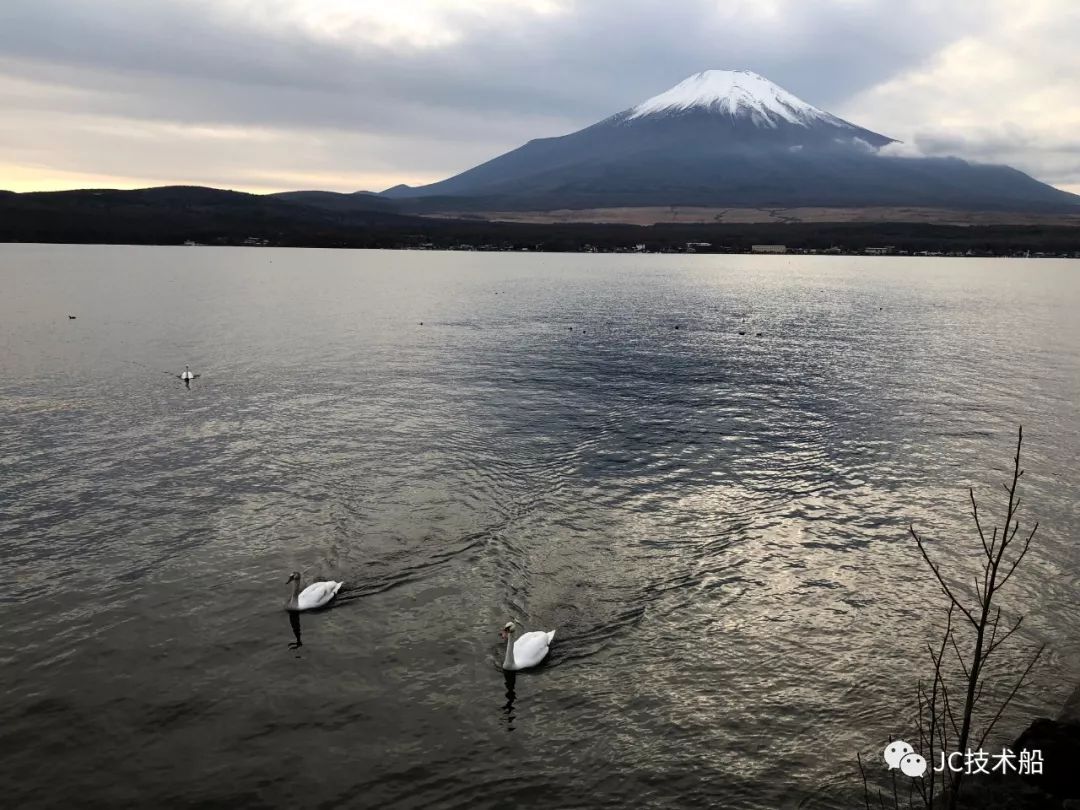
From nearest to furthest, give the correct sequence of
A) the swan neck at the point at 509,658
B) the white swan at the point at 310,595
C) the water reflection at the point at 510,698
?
the water reflection at the point at 510,698 → the swan neck at the point at 509,658 → the white swan at the point at 310,595

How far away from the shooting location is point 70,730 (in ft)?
49.8

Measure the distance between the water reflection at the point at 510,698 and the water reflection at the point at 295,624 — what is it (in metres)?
5.41

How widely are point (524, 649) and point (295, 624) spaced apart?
631 centimetres

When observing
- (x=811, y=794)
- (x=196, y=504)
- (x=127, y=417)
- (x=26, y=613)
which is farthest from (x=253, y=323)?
(x=811, y=794)

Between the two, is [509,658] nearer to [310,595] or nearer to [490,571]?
[490,571]

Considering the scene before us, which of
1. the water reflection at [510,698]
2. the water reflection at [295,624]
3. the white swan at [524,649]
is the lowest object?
the water reflection at [510,698]

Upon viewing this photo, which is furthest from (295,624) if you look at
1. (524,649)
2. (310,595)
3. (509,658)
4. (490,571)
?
(524,649)

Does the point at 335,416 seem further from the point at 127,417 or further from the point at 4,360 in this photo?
the point at 4,360

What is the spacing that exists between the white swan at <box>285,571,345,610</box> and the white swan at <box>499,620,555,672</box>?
5392 mm

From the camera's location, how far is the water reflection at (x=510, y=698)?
15.9 metres

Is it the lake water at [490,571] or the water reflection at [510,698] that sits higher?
the lake water at [490,571]

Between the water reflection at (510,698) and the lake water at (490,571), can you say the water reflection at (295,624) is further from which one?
the water reflection at (510,698)

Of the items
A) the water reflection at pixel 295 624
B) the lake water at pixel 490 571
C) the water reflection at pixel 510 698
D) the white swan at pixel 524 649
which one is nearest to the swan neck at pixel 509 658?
the white swan at pixel 524 649

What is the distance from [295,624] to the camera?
757 inches
